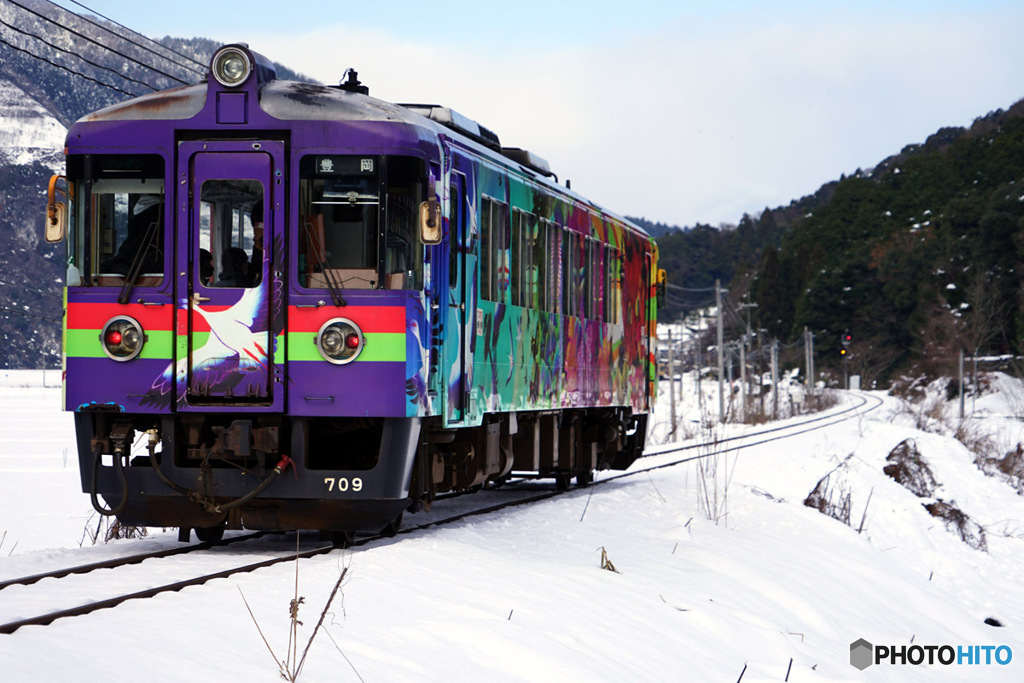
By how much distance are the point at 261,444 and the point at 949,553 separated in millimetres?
13028

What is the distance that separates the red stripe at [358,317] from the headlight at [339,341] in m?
0.04

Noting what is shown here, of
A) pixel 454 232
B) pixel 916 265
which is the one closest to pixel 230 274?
pixel 454 232

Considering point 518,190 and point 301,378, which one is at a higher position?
point 518,190

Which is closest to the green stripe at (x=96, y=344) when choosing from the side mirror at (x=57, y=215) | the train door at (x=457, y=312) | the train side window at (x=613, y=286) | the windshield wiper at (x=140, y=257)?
the windshield wiper at (x=140, y=257)

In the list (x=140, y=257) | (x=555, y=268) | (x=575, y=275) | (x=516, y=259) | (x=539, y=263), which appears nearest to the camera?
(x=140, y=257)

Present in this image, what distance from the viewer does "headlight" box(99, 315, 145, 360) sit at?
10039 mm

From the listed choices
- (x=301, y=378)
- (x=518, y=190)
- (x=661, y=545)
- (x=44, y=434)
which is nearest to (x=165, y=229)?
(x=301, y=378)

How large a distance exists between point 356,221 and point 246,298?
3.17 feet

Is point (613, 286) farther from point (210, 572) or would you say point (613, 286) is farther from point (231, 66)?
point (210, 572)

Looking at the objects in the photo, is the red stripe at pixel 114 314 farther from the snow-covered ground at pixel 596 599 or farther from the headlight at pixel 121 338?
the snow-covered ground at pixel 596 599

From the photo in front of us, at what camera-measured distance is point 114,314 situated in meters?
10.1

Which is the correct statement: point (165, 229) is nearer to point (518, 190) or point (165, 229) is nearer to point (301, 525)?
point (301, 525)

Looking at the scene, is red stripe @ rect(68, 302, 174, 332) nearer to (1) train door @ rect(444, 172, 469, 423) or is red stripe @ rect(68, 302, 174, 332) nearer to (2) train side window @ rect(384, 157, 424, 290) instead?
(2) train side window @ rect(384, 157, 424, 290)

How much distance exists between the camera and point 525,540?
38.9 ft
